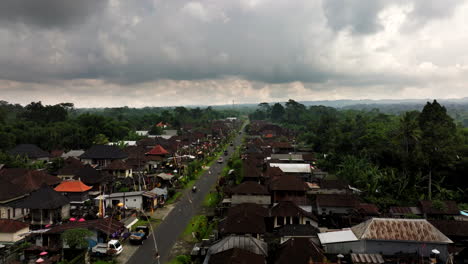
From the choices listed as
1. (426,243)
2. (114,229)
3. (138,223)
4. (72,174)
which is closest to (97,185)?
(72,174)

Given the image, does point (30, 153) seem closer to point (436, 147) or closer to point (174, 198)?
point (174, 198)

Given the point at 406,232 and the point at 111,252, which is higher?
the point at 406,232

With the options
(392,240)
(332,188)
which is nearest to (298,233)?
(392,240)

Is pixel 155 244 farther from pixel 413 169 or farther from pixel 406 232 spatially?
pixel 413 169

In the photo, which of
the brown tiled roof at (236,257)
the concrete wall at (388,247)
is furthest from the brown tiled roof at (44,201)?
the concrete wall at (388,247)

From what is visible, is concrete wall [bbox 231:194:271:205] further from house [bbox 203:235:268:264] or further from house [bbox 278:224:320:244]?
house [bbox 203:235:268:264]

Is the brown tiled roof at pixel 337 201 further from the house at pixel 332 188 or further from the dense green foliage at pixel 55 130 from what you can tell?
the dense green foliage at pixel 55 130

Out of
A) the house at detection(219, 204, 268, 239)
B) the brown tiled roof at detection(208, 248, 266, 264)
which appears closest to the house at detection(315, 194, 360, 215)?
the house at detection(219, 204, 268, 239)
